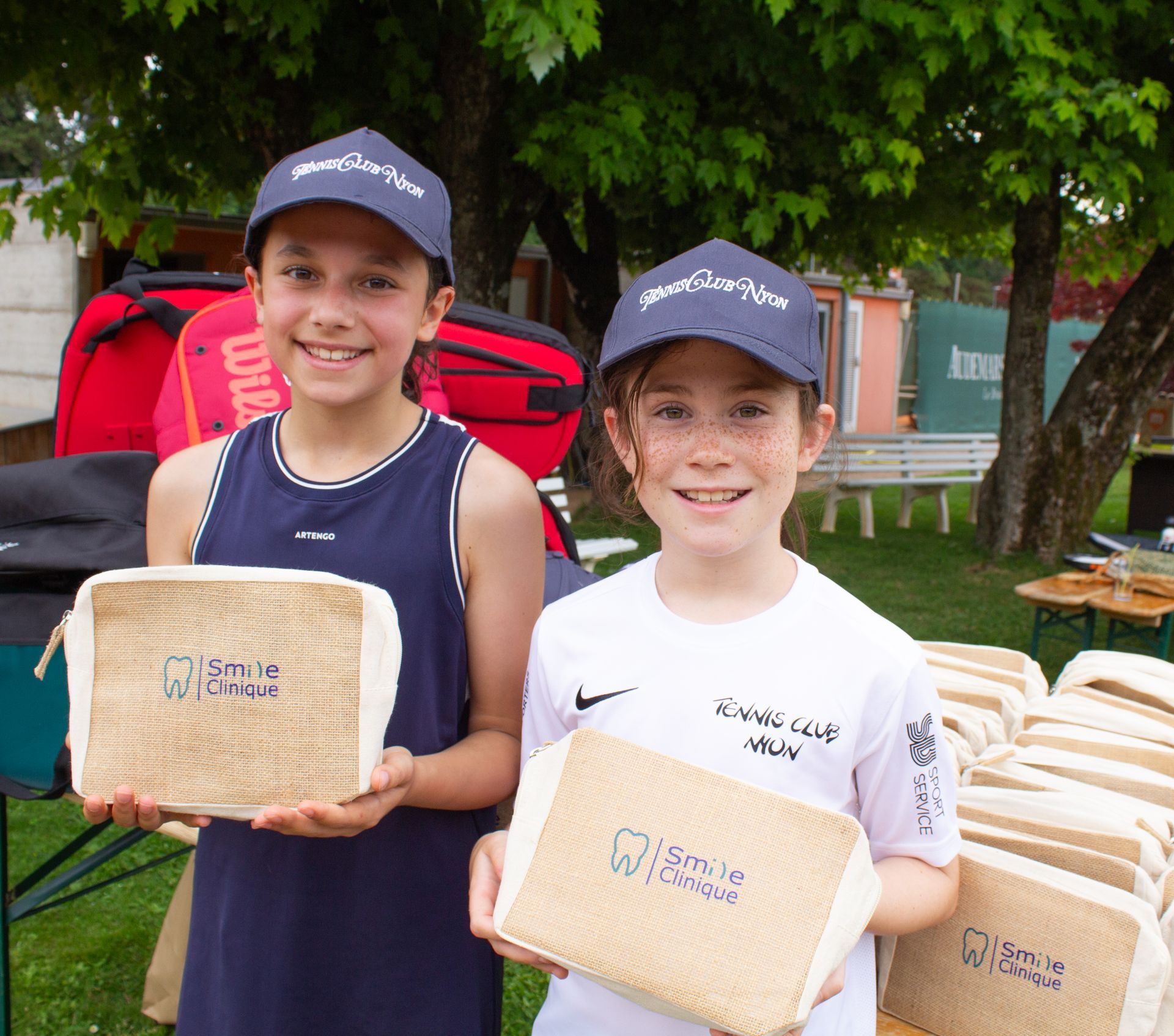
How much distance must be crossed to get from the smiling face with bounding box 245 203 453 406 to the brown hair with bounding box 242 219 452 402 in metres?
0.04

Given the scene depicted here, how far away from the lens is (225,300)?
8.19 feet

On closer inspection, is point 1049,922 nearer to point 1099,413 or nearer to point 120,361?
point 120,361

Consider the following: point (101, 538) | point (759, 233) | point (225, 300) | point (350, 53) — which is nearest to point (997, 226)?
point (759, 233)

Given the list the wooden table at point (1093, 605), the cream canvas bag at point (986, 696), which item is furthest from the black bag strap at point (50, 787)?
the wooden table at point (1093, 605)

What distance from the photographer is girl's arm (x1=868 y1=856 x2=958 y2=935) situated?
124cm

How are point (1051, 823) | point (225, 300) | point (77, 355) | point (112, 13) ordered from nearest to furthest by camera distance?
point (1051, 823) < point (225, 300) < point (77, 355) < point (112, 13)

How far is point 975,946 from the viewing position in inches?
56.7

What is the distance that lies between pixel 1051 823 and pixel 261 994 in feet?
4.02

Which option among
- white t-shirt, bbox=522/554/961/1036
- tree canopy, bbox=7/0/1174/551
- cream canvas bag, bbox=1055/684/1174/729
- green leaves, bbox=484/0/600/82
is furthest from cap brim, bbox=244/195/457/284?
tree canopy, bbox=7/0/1174/551

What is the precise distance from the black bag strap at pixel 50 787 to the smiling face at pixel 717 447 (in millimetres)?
1226

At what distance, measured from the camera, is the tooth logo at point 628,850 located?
1.14 m

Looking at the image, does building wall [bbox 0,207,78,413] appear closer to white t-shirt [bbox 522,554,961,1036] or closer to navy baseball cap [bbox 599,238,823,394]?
navy baseball cap [bbox 599,238,823,394]

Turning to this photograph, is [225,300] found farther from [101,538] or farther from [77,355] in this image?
[101,538]

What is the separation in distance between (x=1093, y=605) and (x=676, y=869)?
555 cm
